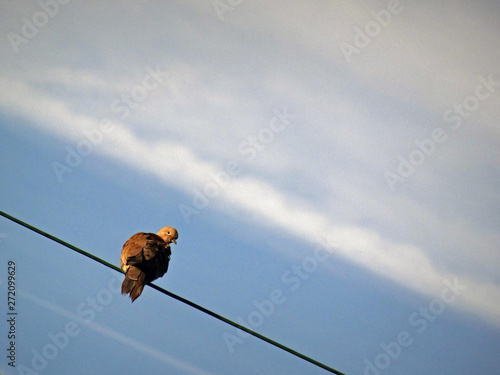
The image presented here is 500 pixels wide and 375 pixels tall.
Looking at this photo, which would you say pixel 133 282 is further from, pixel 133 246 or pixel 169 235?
pixel 169 235

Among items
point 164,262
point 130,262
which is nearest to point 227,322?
point 130,262

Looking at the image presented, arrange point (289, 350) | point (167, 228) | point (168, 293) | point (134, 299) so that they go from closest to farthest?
point (289, 350) < point (168, 293) < point (134, 299) < point (167, 228)

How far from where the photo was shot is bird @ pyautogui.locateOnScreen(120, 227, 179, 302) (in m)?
9.28

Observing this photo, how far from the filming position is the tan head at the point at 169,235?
12055mm

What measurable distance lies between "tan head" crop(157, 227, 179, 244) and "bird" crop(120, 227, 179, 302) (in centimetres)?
94

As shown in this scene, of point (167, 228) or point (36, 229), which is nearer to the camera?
point (36, 229)

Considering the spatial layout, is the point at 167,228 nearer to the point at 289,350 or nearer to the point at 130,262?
the point at 130,262

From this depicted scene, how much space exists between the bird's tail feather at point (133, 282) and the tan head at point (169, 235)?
8.43 feet

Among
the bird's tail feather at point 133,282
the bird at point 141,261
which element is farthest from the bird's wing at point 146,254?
the bird's tail feather at point 133,282

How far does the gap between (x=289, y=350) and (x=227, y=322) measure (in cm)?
80

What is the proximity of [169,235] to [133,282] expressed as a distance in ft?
9.29

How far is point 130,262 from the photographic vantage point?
949 cm

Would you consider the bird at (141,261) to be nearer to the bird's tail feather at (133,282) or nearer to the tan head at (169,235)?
the bird's tail feather at (133,282)

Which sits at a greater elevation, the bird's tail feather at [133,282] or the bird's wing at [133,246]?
the bird's wing at [133,246]
